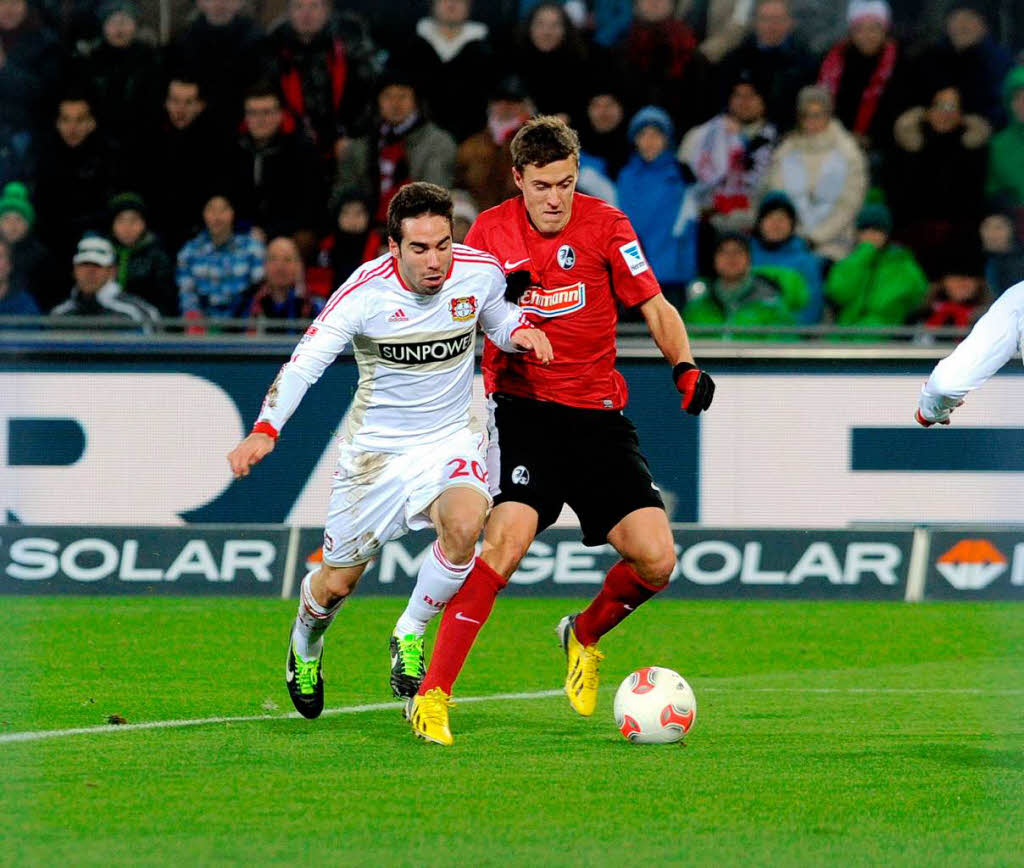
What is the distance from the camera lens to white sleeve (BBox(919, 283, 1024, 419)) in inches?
234

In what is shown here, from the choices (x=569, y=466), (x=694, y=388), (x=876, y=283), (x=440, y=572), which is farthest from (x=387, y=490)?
(x=876, y=283)

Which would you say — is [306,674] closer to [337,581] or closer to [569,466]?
[337,581]

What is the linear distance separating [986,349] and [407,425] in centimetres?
224

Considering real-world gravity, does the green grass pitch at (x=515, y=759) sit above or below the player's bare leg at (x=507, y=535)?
below

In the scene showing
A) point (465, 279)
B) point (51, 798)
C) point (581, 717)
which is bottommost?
point (581, 717)

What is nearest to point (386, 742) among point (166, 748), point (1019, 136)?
point (166, 748)

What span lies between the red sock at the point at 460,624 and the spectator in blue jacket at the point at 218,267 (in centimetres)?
646

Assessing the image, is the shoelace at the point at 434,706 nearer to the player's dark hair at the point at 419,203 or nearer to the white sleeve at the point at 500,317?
the white sleeve at the point at 500,317

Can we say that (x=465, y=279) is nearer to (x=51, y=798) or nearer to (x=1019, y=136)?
(x=51, y=798)

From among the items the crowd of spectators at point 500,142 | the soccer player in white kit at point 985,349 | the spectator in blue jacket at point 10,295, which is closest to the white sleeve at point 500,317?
the soccer player in white kit at point 985,349

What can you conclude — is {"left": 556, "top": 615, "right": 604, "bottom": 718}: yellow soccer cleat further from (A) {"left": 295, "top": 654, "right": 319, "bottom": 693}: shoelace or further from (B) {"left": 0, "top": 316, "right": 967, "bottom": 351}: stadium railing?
(B) {"left": 0, "top": 316, "right": 967, "bottom": 351}: stadium railing

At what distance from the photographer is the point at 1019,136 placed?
13.6 meters

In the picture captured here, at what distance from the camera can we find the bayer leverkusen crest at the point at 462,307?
23.0 feet

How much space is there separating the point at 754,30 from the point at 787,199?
1729 millimetres
